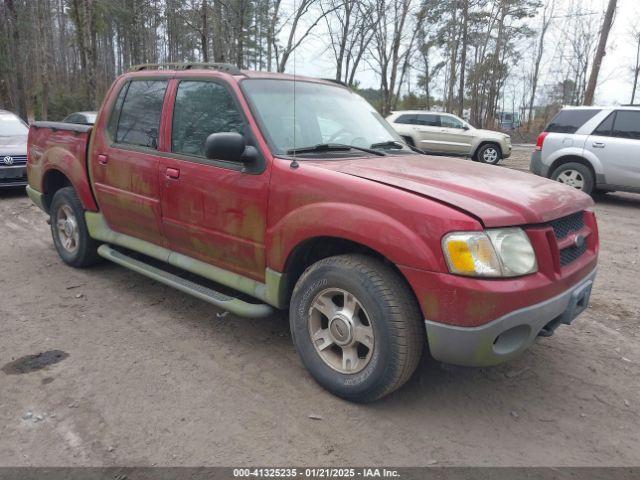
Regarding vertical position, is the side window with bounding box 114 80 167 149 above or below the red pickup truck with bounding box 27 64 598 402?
above

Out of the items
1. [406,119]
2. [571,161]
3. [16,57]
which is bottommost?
[571,161]

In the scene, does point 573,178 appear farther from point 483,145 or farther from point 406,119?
point 406,119

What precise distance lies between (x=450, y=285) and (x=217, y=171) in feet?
5.97

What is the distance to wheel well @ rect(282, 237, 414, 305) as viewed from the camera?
2986mm

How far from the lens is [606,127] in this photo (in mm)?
9227

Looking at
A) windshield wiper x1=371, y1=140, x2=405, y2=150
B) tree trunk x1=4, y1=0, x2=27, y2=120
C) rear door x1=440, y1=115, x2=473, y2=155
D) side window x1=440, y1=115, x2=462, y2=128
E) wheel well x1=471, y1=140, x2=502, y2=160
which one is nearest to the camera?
windshield wiper x1=371, y1=140, x2=405, y2=150

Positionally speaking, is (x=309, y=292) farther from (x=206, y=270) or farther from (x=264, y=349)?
(x=206, y=270)

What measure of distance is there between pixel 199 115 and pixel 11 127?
866 cm

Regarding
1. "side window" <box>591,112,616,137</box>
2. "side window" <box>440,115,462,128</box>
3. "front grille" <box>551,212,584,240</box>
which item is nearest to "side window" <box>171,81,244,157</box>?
"front grille" <box>551,212,584,240</box>

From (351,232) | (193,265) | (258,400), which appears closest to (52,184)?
(193,265)

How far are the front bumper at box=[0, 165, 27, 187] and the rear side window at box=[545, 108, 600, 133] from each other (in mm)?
10009

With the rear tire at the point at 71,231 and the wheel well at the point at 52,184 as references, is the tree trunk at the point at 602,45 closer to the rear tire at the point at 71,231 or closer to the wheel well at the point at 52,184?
the wheel well at the point at 52,184

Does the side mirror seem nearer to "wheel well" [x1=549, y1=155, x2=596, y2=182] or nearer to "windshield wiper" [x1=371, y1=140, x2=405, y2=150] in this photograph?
"windshield wiper" [x1=371, y1=140, x2=405, y2=150]

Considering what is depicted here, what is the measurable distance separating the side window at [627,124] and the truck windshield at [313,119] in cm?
677
